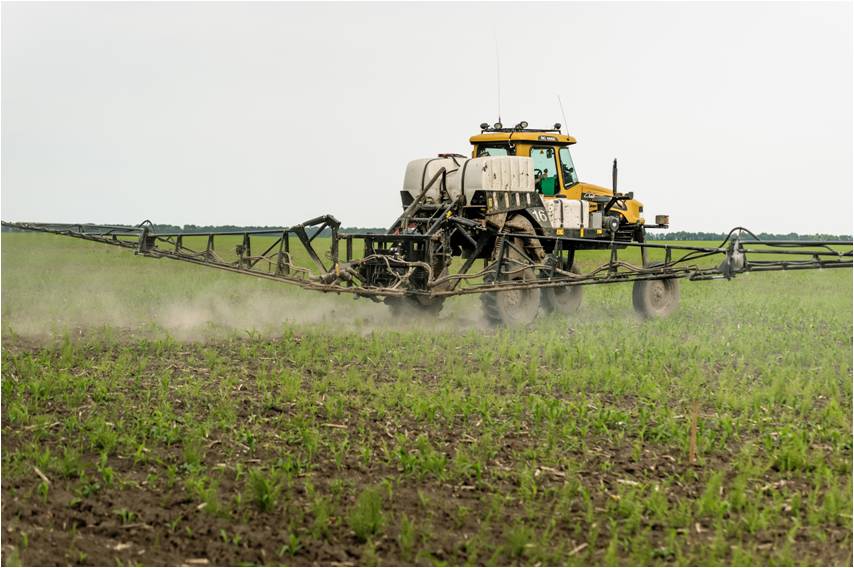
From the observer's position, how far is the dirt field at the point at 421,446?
6.21m

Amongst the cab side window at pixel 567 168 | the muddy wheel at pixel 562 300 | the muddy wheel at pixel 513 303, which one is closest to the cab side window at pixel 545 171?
the cab side window at pixel 567 168

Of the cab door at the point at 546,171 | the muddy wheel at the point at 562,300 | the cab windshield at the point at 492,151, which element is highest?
the cab windshield at the point at 492,151

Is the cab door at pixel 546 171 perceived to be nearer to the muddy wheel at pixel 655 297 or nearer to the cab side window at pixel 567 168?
the cab side window at pixel 567 168

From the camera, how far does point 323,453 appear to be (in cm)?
788

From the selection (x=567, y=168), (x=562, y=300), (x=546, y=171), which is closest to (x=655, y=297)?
(x=562, y=300)

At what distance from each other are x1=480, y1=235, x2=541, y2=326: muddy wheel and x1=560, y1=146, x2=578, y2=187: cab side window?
1.80 metres

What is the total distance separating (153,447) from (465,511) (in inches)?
121

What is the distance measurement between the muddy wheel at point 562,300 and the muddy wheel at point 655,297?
1209mm

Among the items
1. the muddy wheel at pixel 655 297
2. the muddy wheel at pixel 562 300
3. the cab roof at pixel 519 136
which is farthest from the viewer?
the muddy wheel at pixel 562 300

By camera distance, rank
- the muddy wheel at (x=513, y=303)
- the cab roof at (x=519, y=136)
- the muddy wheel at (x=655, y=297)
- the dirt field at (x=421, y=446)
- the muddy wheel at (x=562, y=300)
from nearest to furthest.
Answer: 1. the dirt field at (x=421, y=446)
2. the muddy wheel at (x=513, y=303)
3. the cab roof at (x=519, y=136)
4. the muddy wheel at (x=655, y=297)
5. the muddy wheel at (x=562, y=300)

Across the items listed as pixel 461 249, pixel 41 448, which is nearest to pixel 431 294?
pixel 461 249

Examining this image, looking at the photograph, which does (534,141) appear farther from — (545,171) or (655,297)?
(655,297)

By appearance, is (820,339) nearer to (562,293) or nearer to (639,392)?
(562,293)

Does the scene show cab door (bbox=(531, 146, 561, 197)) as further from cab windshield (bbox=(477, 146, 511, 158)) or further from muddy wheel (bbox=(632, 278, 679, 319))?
muddy wheel (bbox=(632, 278, 679, 319))
